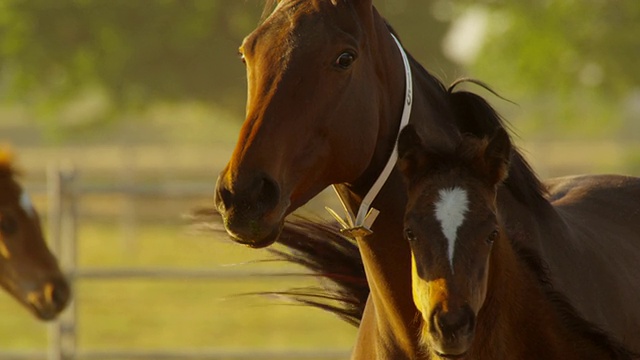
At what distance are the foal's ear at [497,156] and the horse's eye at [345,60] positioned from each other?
1.49 ft

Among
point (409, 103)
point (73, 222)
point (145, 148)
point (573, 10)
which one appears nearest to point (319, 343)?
point (73, 222)

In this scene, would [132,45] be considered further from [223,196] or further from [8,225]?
[223,196]

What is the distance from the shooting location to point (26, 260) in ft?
24.7

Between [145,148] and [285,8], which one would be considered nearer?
[285,8]

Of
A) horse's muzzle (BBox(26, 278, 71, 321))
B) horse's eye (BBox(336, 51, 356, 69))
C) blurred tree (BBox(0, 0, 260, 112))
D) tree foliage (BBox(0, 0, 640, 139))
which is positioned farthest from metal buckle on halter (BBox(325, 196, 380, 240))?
blurred tree (BBox(0, 0, 260, 112))

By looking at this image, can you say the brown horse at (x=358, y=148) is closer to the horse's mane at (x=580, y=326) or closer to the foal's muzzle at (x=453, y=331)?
the horse's mane at (x=580, y=326)

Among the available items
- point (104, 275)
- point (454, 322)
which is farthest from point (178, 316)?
point (454, 322)

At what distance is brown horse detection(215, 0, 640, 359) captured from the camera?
3213 millimetres

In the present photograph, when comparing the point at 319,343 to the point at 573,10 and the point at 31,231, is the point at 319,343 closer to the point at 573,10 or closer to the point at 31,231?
the point at 31,231

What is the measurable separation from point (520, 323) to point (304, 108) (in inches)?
34.5

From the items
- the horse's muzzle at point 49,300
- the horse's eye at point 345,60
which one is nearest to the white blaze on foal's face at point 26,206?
the horse's muzzle at point 49,300

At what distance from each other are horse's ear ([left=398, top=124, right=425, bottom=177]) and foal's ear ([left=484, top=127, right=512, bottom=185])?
0.19m

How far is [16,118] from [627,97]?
37600 millimetres

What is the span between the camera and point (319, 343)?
460 inches
